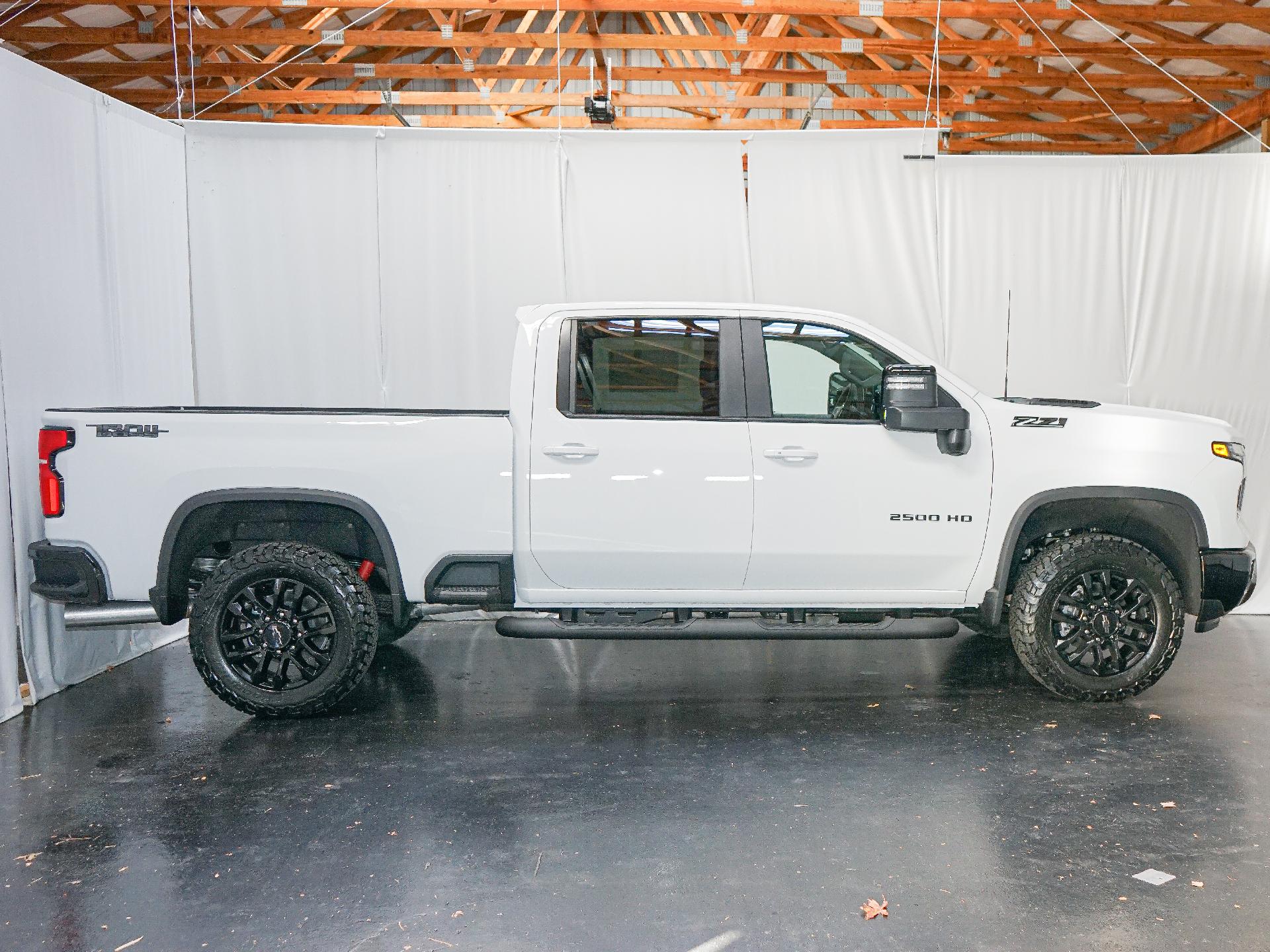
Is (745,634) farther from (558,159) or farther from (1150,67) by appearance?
(1150,67)

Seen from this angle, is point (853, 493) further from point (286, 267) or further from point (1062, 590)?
point (286, 267)

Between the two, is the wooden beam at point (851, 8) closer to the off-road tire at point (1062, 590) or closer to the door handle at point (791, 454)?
the door handle at point (791, 454)

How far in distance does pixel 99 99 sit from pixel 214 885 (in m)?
4.45

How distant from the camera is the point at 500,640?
5867 mm

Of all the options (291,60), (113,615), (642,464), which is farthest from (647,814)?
(291,60)

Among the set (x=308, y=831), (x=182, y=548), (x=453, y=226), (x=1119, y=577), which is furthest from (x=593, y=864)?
(x=453, y=226)

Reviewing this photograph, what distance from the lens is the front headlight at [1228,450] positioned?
4.26 metres

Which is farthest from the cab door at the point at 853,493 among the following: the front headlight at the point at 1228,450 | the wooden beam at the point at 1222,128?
the wooden beam at the point at 1222,128

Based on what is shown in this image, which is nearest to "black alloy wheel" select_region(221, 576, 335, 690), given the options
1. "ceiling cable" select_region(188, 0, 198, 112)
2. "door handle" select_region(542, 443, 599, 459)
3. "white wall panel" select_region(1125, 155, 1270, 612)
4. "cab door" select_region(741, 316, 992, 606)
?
"door handle" select_region(542, 443, 599, 459)

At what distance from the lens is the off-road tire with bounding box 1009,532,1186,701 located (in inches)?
168

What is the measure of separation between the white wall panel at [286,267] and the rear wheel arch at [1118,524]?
4.16 metres

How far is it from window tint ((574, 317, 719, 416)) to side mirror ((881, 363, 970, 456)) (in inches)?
29.5

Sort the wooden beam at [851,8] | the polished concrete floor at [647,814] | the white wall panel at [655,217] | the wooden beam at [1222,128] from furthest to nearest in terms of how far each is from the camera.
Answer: the wooden beam at [1222,128]
the wooden beam at [851,8]
the white wall panel at [655,217]
the polished concrete floor at [647,814]

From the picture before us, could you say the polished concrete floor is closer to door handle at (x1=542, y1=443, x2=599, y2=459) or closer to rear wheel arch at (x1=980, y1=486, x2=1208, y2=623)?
rear wheel arch at (x1=980, y1=486, x2=1208, y2=623)
